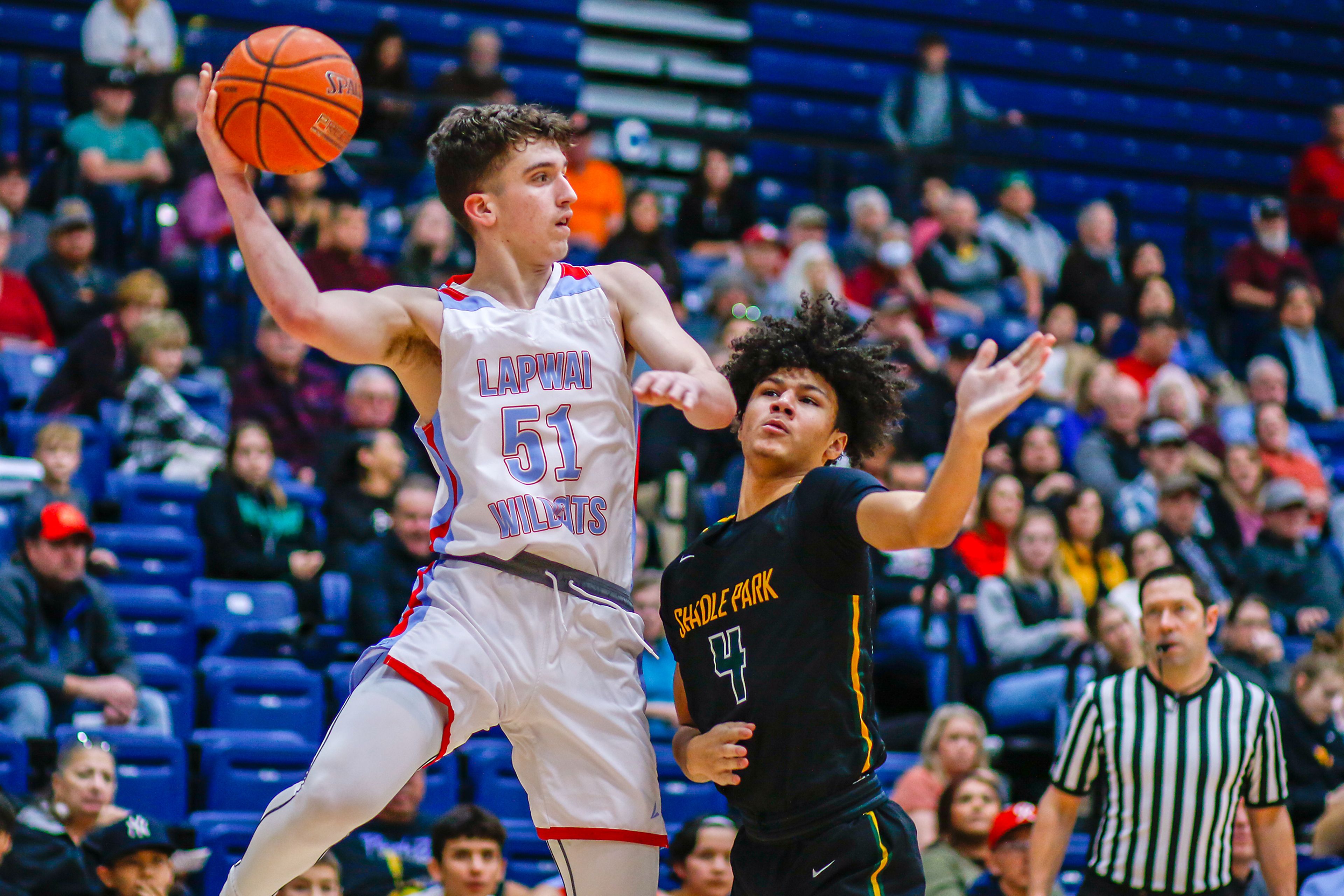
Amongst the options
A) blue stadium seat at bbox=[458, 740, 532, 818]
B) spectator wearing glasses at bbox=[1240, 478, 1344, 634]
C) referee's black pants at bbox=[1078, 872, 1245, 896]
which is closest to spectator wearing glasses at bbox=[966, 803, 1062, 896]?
referee's black pants at bbox=[1078, 872, 1245, 896]

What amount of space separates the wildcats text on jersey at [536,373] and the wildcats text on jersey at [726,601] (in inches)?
23.5

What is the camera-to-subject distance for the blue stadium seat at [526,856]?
6.41m

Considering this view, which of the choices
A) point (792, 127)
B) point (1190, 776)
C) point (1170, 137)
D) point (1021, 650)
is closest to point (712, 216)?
point (792, 127)

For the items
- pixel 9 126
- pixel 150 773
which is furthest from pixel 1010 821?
pixel 9 126

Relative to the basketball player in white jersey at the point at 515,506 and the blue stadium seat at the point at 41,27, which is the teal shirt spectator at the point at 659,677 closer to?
the basketball player in white jersey at the point at 515,506

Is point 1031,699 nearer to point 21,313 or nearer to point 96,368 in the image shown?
point 96,368

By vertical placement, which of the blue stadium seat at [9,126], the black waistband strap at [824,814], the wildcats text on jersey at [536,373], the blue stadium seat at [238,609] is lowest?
the black waistband strap at [824,814]

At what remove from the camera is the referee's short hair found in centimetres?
561

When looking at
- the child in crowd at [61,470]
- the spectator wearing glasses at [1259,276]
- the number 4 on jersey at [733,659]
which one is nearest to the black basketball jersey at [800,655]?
the number 4 on jersey at [733,659]

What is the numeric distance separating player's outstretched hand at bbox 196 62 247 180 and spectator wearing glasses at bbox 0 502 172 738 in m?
3.44

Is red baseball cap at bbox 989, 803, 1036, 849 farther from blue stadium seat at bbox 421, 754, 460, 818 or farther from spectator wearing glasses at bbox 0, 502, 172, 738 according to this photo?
spectator wearing glasses at bbox 0, 502, 172, 738

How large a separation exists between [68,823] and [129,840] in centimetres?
43

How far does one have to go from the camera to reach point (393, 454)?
809cm

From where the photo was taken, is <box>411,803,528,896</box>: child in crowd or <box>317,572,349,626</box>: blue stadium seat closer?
<box>411,803,528,896</box>: child in crowd
